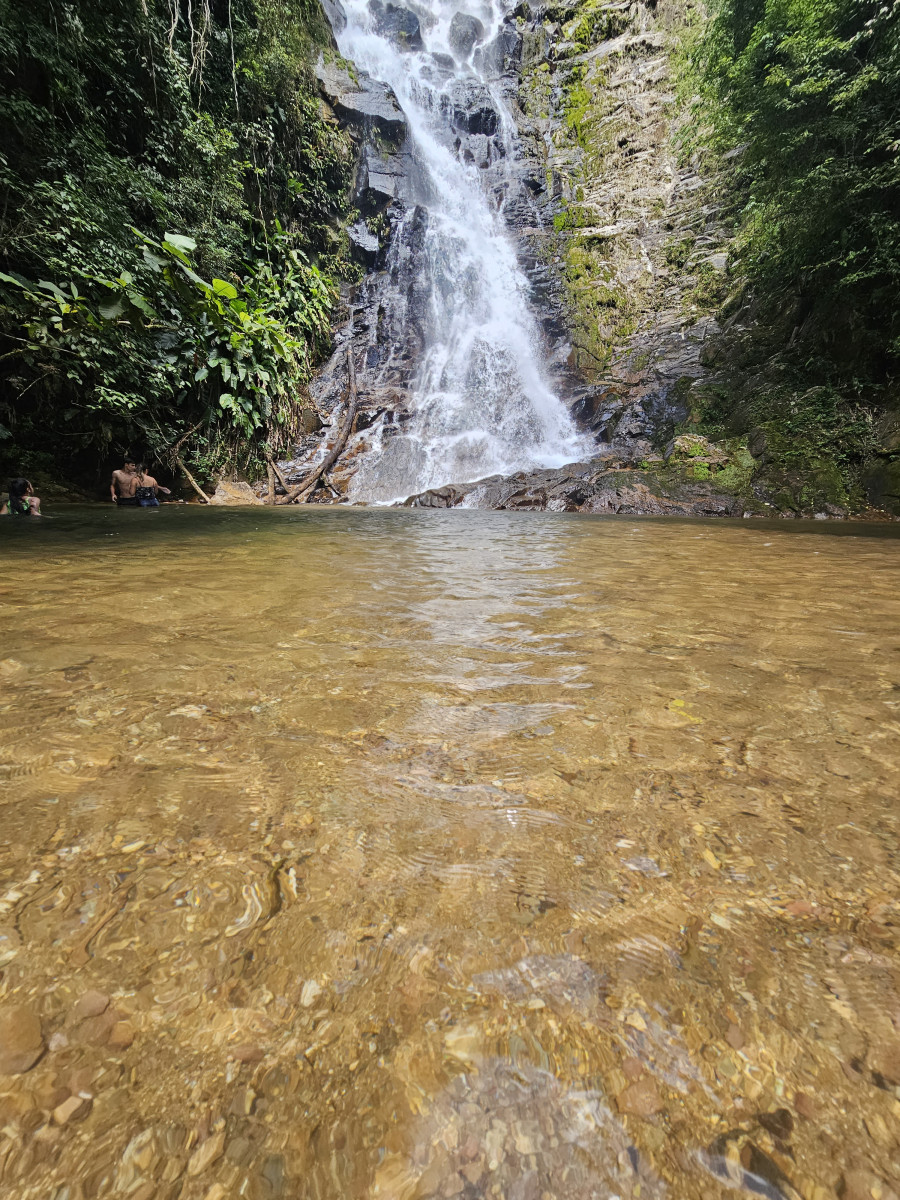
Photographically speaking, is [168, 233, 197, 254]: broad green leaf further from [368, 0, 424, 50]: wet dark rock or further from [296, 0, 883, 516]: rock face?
[368, 0, 424, 50]: wet dark rock

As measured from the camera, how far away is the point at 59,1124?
588 millimetres

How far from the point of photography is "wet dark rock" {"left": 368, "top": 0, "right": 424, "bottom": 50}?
2361 centimetres

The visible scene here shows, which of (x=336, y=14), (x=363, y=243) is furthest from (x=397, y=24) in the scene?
(x=363, y=243)

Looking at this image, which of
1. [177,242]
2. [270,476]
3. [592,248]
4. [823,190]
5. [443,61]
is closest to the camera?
[177,242]

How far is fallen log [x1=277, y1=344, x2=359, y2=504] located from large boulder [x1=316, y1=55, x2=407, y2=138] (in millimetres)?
8754

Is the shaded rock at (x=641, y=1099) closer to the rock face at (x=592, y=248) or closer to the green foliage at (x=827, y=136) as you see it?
the rock face at (x=592, y=248)

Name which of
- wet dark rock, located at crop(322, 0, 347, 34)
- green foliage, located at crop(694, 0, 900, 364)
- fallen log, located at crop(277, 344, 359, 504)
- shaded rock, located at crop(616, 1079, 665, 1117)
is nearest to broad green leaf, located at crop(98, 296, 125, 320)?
shaded rock, located at crop(616, 1079, 665, 1117)

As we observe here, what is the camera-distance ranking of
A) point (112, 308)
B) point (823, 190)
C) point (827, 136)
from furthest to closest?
1. point (827, 136)
2. point (823, 190)
3. point (112, 308)

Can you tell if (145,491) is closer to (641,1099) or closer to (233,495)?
(233,495)

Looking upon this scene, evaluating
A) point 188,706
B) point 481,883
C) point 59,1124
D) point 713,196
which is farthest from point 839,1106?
point 713,196

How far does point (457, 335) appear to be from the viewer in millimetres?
16859

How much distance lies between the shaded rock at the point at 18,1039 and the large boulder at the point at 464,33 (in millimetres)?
34717

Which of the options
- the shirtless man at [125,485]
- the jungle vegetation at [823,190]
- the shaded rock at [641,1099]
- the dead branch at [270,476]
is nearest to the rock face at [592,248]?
the jungle vegetation at [823,190]

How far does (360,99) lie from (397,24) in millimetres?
9946
